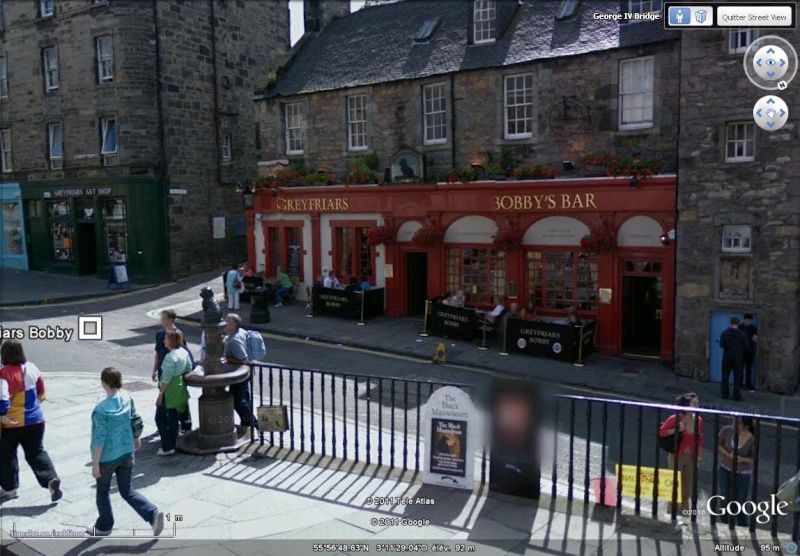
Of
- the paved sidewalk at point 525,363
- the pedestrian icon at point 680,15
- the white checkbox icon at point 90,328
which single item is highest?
the pedestrian icon at point 680,15

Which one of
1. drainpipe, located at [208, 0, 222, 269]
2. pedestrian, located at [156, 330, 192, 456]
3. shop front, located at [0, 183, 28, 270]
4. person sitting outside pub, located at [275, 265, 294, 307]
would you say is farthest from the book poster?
shop front, located at [0, 183, 28, 270]

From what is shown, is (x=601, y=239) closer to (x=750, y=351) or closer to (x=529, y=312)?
(x=529, y=312)

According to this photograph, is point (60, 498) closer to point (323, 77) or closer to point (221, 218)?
point (323, 77)

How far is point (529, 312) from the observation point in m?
18.9

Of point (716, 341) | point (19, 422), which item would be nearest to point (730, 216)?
point (716, 341)

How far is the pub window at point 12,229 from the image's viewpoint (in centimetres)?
3381

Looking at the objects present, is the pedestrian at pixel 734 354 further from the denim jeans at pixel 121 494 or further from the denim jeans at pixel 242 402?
the denim jeans at pixel 121 494

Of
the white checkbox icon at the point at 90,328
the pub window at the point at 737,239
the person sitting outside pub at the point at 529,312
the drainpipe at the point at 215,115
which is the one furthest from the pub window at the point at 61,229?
the pub window at the point at 737,239

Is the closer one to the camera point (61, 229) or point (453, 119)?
point (453, 119)

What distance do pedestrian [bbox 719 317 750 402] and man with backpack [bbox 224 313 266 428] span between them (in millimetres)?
9756

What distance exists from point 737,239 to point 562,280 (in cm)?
476

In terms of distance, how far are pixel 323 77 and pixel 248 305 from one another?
8.49 m

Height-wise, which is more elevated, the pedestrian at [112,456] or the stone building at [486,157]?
the stone building at [486,157]

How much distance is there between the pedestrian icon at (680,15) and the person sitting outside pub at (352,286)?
38.3ft
